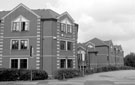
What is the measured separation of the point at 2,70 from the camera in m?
28.4

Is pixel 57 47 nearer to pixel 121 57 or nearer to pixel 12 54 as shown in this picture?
pixel 12 54

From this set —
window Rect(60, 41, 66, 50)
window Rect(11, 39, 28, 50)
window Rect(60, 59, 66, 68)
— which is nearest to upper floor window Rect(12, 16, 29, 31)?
window Rect(11, 39, 28, 50)

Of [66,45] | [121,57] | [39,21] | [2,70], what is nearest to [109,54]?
[121,57]

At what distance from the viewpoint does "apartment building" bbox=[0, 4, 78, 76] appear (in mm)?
35938

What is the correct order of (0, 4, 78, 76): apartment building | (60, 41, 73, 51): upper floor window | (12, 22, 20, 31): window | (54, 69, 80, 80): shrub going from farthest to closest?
1. (60, 41, 73, 51): upper floor window
2. (12, 22, 20, 31): window
3. (0, 4, 78, 76): apartment building
4. (54, 69, 80, 80): shrub

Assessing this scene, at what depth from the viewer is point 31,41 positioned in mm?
36156

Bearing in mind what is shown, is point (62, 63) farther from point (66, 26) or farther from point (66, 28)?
point (66, 26)

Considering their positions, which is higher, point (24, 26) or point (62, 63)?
point (24, 26)

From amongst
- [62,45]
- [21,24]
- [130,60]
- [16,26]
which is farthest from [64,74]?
[130,60]

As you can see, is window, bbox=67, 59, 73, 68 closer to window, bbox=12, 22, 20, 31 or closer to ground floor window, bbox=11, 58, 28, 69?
ground floor window, bbox=11, 58, 28, 69

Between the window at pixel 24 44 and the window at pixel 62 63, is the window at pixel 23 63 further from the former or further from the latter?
the window at pixel 62 63

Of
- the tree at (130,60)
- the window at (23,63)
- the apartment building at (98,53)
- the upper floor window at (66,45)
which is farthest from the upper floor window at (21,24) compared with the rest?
the tree at (130,60)

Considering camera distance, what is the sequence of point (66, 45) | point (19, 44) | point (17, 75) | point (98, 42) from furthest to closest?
point (98, 42) → point (66, 45) → point (19, 44) → point (17, 75)

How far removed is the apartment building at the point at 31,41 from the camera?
35938 millimetres
